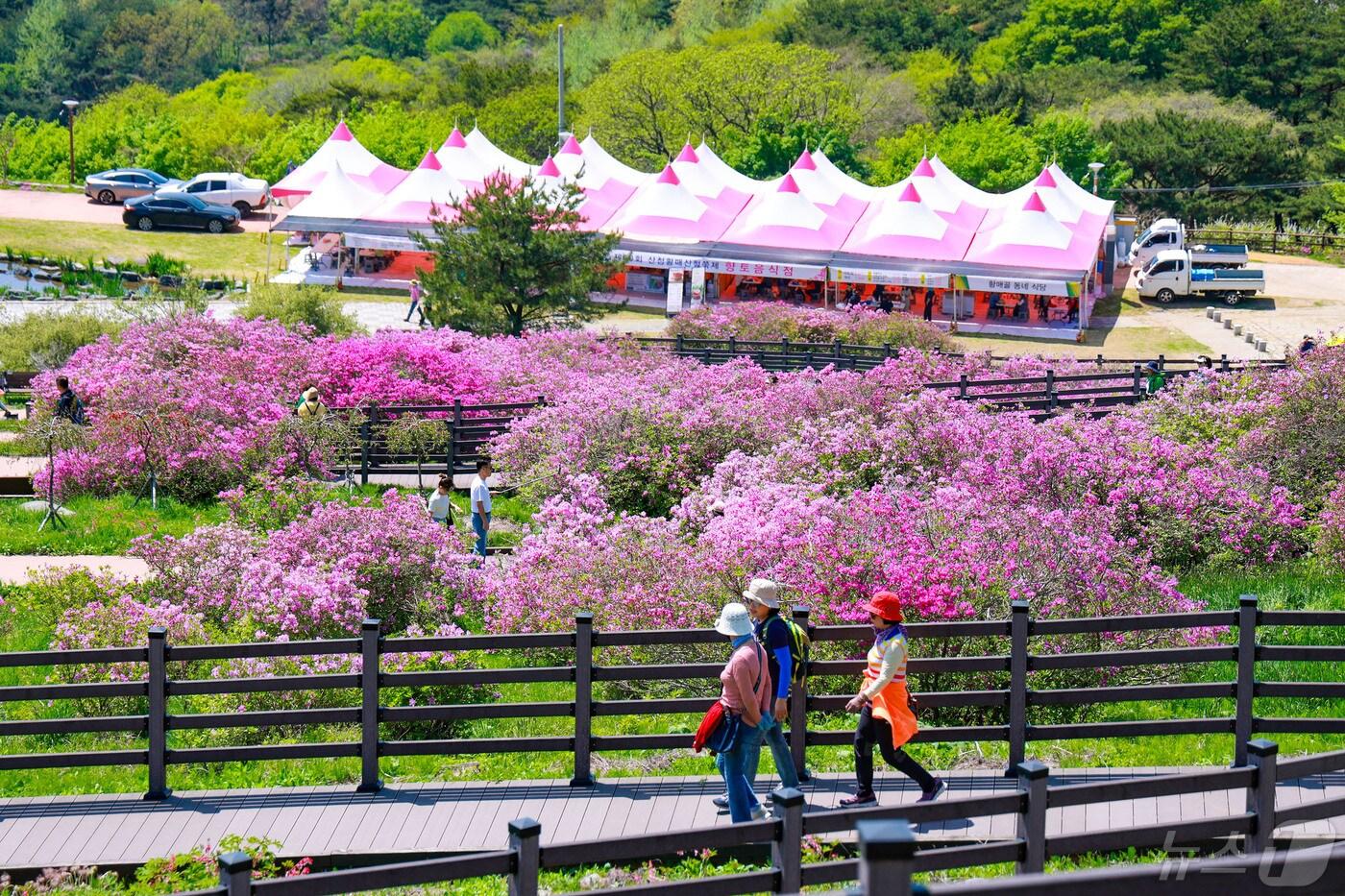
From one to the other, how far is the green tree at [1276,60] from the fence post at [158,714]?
76.2 metres

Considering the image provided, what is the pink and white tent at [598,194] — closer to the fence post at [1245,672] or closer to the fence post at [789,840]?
the fence post at [1245,672]

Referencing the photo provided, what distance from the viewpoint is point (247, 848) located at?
356 inches

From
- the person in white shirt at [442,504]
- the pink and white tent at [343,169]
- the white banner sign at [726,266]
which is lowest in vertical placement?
the person in white shirt at [442,504]

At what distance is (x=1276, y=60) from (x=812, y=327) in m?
50.9

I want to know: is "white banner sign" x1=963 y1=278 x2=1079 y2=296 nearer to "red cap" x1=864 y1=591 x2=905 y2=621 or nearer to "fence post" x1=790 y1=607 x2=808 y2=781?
"fence post" x1=790 y1=607 x2=808 y2=781

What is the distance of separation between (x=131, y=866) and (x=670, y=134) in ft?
209

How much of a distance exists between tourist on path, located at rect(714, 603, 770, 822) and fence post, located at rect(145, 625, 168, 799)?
12.2 ft

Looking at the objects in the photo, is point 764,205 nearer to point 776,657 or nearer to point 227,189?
point 227,189

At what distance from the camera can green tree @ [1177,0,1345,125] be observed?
3027 inches

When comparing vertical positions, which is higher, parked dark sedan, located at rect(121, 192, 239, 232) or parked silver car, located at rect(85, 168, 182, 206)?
parked silver car, located at rect(85, 168, 182, 206)

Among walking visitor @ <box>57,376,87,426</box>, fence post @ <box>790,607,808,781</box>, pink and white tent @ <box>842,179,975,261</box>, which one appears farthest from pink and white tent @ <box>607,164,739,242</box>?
fence post @ <box>790,607,808,781</box>

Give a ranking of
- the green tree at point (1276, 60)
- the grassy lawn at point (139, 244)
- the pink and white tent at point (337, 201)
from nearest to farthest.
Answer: the pink and white tent at point (337, 201) < the grassy lawn at point (139, 244) < the green tree at point (1276, 60)

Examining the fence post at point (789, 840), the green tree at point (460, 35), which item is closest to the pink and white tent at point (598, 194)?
the fence post at point (789, 840)

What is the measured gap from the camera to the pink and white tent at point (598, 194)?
4888cm
